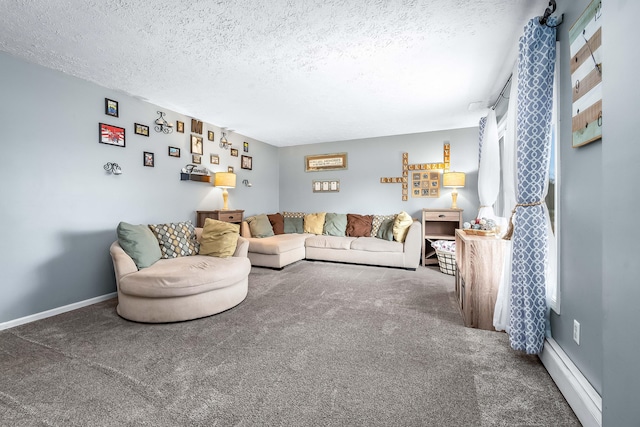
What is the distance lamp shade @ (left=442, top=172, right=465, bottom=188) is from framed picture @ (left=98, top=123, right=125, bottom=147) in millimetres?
4721

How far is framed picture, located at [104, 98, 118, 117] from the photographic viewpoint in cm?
321

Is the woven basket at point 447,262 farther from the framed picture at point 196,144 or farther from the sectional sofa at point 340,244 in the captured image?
the framed picture at point 196,144

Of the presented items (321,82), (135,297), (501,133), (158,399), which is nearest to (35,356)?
(135,297)

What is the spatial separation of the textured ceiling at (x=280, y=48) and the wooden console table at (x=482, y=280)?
1715mm

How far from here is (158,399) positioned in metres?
1.51

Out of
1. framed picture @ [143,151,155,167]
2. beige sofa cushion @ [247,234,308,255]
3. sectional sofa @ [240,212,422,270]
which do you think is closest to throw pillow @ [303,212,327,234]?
sectional sofa @ [240,212,422,270]

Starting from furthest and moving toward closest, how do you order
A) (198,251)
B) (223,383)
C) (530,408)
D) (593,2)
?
(198,251), (223,383), (530,408), (593,2)

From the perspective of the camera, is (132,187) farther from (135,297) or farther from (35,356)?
(35,356)

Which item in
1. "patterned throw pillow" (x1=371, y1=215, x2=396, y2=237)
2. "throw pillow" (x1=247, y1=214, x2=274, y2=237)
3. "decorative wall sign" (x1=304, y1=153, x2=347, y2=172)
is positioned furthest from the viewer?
"decorative wall sign" (x1=304, y1=153, x2=347, y2=172)

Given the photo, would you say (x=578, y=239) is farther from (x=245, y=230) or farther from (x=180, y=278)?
(x=245, y=230)

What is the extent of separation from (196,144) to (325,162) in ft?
8.87

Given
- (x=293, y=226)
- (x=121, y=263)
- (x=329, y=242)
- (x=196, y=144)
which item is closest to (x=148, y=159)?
(x=196, y=144)

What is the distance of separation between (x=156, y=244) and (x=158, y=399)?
1.95 m

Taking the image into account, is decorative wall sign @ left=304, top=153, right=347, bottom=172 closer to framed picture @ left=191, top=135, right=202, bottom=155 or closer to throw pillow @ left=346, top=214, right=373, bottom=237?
throw pillow @ left=346, top=214, right=373, bottom=237
